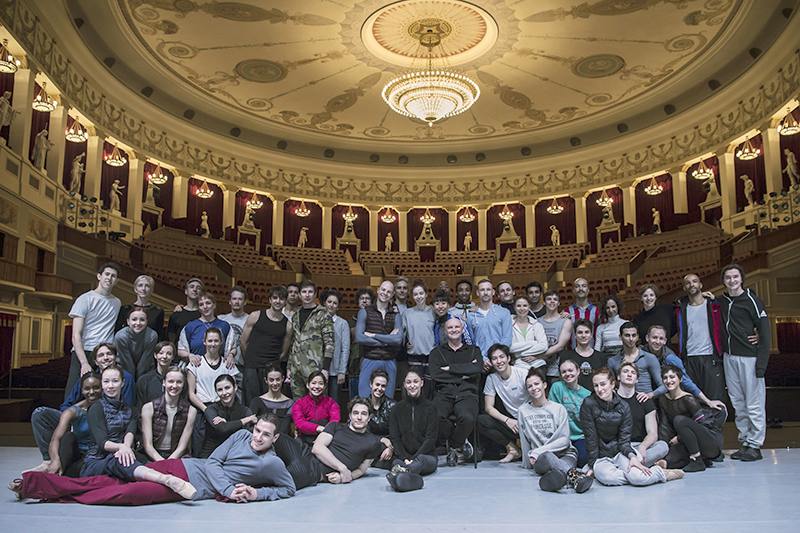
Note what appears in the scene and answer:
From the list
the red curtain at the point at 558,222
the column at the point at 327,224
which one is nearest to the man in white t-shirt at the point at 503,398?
the red curtain at the point at 558,222

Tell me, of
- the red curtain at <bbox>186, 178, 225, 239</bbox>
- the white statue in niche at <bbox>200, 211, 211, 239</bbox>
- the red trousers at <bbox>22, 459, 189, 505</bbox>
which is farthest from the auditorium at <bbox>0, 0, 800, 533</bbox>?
the white statue in niche at <bbox>200, 211, 211, 239</bbox>

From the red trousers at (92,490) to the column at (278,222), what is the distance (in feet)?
52.7

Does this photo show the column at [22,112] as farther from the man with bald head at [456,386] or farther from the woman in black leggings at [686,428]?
the woman in black leggings at [686,428]

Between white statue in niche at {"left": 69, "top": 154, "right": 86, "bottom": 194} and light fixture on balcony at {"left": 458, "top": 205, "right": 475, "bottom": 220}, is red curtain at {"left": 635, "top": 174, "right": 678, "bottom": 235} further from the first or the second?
white statue in niche at {"left": 69, "top": 154, "right": 86, "bottom": 194}

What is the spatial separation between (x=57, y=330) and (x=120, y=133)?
19.0ft

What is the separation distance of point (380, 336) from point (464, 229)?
15.9 m

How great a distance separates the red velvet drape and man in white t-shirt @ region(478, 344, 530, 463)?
626 inches

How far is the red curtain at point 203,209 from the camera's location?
675 inches

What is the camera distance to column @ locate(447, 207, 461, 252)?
66.3 feet

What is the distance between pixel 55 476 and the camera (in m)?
3.13

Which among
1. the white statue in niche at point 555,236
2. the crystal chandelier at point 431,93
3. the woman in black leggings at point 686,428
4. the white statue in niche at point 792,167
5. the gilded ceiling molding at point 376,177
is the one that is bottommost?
the woman in black leggings at point 686,428

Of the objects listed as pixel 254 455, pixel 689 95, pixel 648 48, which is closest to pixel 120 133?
pixel 648 48

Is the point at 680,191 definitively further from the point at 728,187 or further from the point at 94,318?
the point at 94,318

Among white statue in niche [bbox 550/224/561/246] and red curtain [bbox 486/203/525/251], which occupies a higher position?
red curtain [bbox 486/203/525/251]
